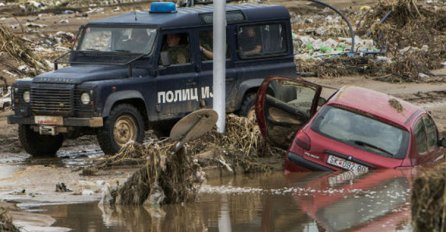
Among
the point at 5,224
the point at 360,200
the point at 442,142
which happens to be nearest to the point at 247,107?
the point at 442,142

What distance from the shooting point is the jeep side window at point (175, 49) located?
1805 cm

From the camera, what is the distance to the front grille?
1719 centimetres

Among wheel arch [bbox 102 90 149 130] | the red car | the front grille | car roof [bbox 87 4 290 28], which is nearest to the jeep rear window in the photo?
car roof [bbox 87 4 290 28]

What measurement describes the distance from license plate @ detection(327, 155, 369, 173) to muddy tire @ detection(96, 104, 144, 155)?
376 centimetres

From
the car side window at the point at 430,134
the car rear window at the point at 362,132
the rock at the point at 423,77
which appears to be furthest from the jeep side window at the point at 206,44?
the rock at the point at 423,77

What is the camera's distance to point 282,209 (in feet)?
43.1

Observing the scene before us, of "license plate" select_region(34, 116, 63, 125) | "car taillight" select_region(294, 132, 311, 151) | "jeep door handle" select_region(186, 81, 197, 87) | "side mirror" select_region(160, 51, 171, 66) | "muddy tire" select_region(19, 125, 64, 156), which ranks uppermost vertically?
"side mirror" select_region(160, 51, 171, 66)

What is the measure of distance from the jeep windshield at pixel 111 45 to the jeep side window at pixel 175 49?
0.24 m

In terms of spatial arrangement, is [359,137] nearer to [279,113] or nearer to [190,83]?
[279,113]

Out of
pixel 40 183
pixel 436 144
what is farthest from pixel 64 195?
pixel 436 144

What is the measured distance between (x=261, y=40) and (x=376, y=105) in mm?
4445

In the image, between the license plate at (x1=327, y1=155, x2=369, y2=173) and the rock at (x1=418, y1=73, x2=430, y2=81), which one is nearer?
the license plate at (x1=327, y1=155, x2=369, y2=173)

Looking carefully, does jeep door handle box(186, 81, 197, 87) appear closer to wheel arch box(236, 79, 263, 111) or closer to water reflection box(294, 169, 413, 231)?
wheel arch box(236, 79, 263, 111)

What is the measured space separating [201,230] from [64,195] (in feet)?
9.14
